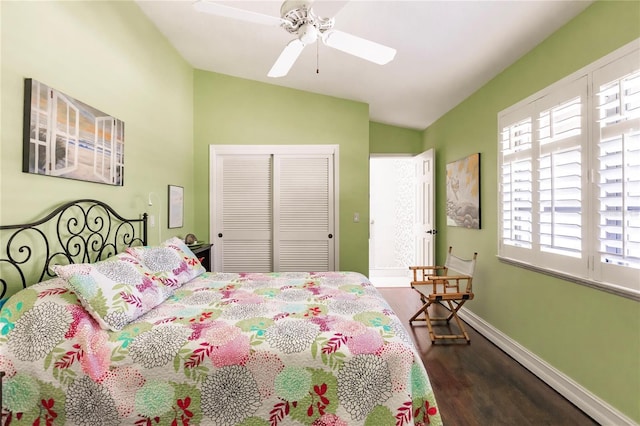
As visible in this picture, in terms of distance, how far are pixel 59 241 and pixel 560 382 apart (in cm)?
346

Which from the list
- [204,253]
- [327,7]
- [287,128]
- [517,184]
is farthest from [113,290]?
[517,184]

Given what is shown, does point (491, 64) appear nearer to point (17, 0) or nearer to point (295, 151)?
point (295, 151)

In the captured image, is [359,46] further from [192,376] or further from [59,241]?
[59,241]

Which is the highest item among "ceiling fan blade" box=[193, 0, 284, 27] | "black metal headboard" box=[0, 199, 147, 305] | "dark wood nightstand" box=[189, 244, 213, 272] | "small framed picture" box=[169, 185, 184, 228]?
"ceiling fan blade" box=[193, 0, 284, 27]

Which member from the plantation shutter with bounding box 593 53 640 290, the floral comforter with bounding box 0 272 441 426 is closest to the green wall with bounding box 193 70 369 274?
the plantation shutter with bounding box 593 53 640 290

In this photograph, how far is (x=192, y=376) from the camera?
1.31 meters

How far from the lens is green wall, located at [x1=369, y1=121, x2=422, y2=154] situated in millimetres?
5012

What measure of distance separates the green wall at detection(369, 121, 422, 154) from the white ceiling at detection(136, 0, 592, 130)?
0.80 metres

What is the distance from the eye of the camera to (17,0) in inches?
61.6

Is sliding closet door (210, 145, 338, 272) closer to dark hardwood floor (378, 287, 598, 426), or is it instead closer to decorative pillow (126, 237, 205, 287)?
decorative pillow (126, 237, 205, 287)

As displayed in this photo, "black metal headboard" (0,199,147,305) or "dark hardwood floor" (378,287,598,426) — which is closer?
"black metal headboard" (0,199,147,305)

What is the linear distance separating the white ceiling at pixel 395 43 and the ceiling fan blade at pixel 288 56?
10.6 inches

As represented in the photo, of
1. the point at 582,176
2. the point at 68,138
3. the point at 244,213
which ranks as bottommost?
the point at 244,213

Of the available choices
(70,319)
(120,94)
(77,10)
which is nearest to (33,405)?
(70,319)
